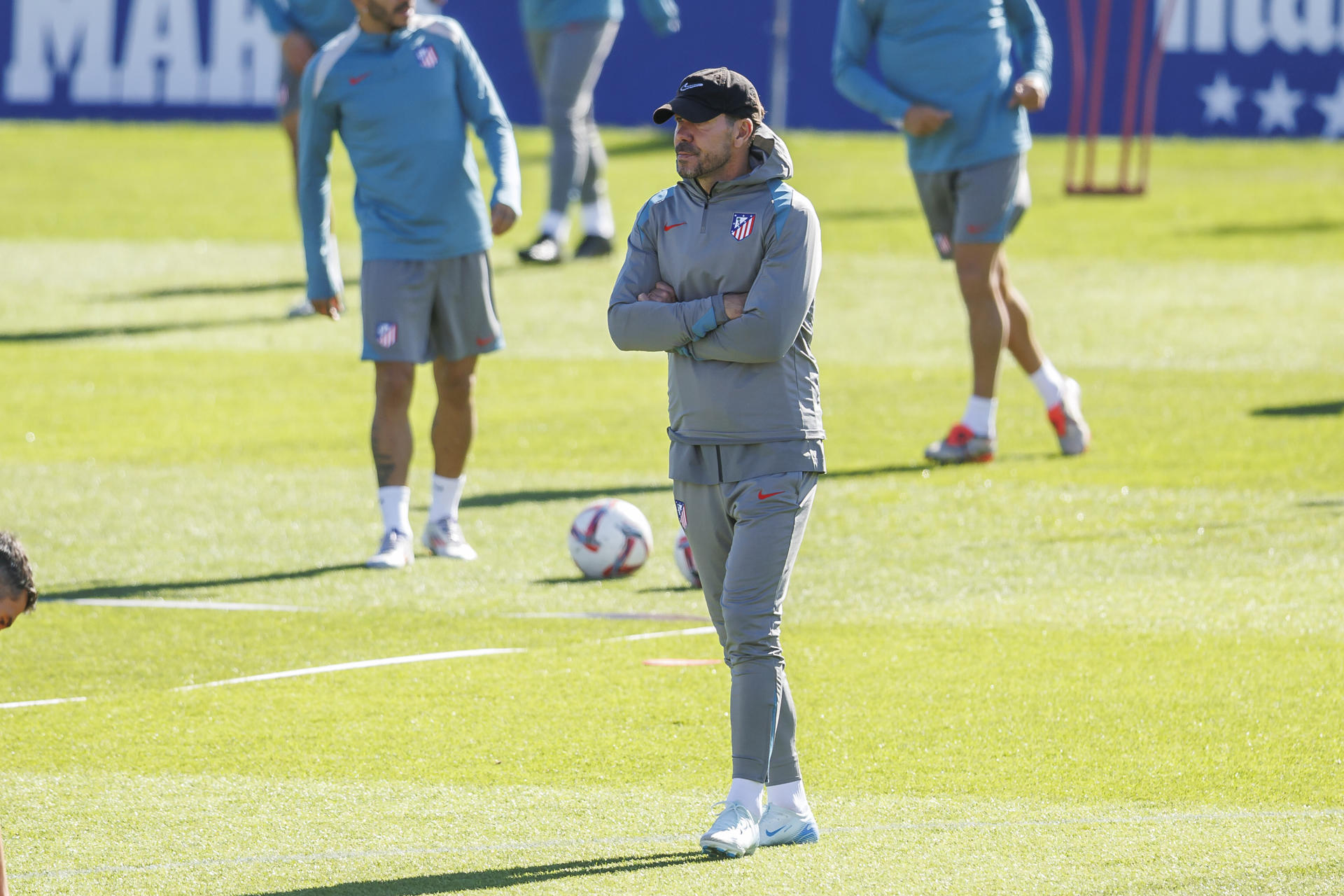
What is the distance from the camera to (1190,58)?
23.7 meters

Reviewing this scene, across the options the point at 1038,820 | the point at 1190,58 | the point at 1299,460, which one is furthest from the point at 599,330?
the point at 1190,58

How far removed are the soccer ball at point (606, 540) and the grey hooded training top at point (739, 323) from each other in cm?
316

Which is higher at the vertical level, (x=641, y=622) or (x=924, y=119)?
(x=924, y=119)

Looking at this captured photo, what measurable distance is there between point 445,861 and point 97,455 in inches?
263

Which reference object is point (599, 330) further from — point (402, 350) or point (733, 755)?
point (733, 755)

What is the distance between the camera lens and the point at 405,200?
852 centimetres

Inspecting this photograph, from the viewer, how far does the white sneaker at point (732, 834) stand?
16.3 ft

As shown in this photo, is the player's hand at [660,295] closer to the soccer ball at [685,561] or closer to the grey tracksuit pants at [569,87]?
the soccer ball at [685,561]

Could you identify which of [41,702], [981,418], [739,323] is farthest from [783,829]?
[981,418]

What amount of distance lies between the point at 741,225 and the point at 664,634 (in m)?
2.68

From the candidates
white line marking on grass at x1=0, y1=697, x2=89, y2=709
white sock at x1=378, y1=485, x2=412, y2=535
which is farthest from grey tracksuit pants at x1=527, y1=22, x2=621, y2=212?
white line marking on grass at x1=0, y1=697, x2=89, y2=709

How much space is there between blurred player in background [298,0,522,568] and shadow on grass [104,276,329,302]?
7590mm

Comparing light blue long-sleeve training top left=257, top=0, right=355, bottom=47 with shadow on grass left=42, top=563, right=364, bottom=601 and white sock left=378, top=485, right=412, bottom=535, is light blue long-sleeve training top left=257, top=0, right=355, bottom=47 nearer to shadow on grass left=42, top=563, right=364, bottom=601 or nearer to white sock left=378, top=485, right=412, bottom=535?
white sock left=378, top=485, right=412, bottom=535

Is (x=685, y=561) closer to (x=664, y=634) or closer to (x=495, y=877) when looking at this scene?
(x=664, y=634)
